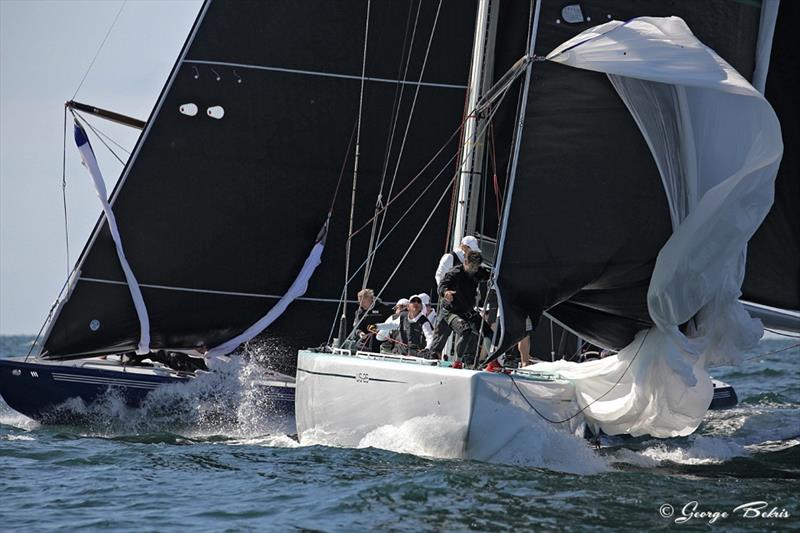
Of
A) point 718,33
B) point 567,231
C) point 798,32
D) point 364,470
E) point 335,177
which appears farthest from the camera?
point 335,177

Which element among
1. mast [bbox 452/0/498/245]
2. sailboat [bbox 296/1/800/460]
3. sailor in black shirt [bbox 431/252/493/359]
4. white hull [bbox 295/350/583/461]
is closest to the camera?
white hull [bbox 295/350/583/461]

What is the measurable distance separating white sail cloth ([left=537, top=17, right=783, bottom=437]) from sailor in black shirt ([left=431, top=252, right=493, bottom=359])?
100 centimetres

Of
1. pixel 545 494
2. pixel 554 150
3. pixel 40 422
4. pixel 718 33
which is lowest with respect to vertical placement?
pixel 40 422

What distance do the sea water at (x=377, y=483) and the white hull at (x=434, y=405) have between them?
7 cm

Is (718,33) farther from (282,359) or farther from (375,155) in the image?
(282,359)

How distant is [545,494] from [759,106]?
4109 millimetres

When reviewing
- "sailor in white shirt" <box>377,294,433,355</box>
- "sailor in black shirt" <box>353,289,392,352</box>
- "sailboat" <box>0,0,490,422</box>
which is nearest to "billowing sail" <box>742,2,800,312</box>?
"sailor in white shirt" <box>377,294,433,355</box>

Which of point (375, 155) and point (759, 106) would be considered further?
point (375, 155)

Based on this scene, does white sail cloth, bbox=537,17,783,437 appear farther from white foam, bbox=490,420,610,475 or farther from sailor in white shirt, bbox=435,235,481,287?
sailor in white shirt, bbox=435,235,481,287

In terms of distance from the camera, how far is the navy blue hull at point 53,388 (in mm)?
14727

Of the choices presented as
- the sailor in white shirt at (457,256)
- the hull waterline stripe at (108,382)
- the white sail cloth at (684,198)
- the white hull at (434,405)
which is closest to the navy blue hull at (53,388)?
the hull waterline stripe at (108,382)

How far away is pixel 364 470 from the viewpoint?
33.6 ft

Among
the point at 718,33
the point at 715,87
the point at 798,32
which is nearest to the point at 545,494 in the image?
the point at 715,87

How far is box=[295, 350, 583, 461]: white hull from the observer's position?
10.3m
